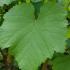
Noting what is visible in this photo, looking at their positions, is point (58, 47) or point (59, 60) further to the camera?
point (59, 60)

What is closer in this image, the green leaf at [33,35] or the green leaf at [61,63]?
the green leaf at [33,35]

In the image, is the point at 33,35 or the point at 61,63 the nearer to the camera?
the point at 33,35

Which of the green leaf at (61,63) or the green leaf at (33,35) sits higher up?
the green leaf at (33,35)

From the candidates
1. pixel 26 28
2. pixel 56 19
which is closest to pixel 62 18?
pixel 56 19

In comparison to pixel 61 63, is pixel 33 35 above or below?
above

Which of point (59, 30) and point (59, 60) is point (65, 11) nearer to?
point (59, 30)
